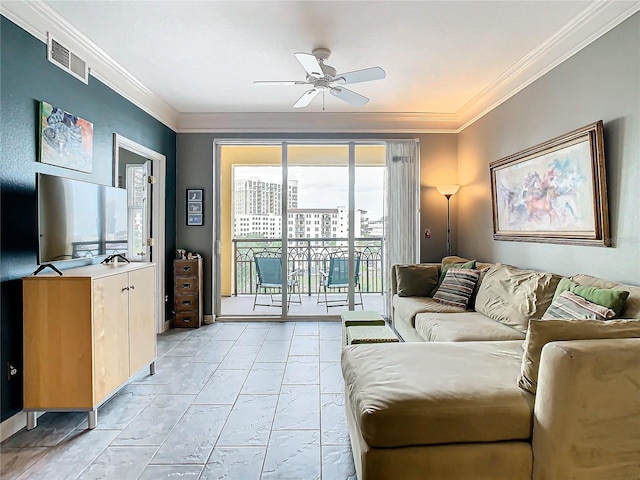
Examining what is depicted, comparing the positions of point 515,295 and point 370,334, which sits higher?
point 515,295

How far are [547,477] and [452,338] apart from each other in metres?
1.18

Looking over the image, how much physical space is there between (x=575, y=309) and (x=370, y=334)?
1.36 metres

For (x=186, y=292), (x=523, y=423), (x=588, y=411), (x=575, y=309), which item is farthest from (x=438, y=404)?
(x=186, y=292)

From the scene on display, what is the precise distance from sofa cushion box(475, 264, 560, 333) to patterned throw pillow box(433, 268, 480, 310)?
0.12m

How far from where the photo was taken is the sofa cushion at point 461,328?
2574 mm

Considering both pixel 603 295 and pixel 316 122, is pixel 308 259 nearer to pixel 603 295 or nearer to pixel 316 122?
pixel 316 122

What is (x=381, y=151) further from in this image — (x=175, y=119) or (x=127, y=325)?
(x=127, y=325)

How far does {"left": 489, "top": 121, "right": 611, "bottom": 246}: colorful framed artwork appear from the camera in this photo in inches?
96.3

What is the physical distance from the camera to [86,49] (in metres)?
2.88

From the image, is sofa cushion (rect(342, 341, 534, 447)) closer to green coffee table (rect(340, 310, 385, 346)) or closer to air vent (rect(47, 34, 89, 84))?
green coffee table (rect(340, 310, 385, 346))

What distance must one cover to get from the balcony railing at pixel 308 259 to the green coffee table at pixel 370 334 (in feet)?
6.78

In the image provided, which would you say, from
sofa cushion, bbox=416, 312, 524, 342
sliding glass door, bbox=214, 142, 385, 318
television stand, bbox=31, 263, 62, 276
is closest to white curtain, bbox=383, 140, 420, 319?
sliding glass door, bbox=214, 142, 385, 318

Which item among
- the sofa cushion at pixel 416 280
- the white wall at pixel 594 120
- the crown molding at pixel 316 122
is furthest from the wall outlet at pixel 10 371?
the white wall at pixel 594 120

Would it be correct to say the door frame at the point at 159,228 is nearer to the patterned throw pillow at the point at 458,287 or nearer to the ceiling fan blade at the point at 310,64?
the ceiling fan blade at the point at 310,64
